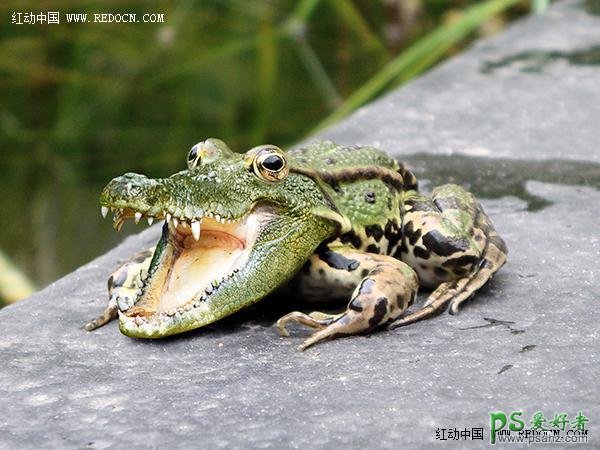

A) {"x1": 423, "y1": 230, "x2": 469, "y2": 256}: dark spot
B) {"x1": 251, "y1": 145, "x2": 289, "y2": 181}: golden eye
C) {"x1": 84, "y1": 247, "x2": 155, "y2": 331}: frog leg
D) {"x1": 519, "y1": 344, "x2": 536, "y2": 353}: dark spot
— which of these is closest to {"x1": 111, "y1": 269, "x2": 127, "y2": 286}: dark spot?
{"x1": 84, "y1": 247, "x2": 155, "y2": 331}: frog leg

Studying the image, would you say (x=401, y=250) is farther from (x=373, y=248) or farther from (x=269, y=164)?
(x=269, y=164)

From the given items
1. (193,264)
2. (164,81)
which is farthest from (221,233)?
(164,81)

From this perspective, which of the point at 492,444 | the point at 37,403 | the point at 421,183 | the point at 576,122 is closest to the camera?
the point at 492,444

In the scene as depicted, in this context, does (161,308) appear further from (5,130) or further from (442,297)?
(5,130)

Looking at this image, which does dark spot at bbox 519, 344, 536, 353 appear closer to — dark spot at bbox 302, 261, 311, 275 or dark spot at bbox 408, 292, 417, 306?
dark spot at bbox 408, 292, 417, 306

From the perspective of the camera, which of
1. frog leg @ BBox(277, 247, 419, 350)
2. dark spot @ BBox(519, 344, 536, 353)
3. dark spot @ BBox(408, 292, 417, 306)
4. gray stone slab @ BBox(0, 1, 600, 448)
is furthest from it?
dark spot @ BBox(408, 292, 417, 306)

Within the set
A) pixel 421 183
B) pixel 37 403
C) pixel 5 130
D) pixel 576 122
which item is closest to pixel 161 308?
pixel 37 403
